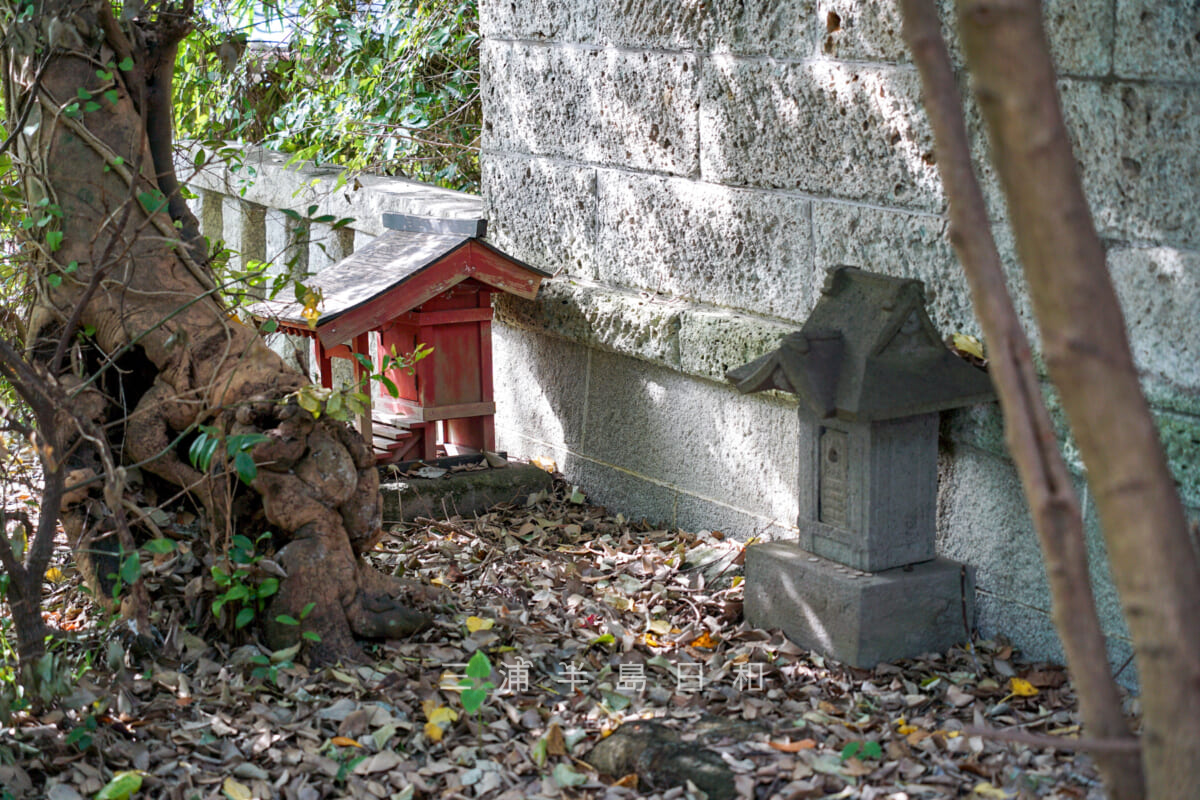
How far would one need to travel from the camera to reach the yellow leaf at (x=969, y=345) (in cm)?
327

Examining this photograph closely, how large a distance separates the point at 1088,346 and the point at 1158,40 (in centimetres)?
188

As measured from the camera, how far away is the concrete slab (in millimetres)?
4410

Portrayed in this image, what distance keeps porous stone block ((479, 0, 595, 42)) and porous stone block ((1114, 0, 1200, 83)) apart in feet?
6.90

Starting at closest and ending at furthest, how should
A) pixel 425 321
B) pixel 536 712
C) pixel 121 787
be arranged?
pixel 121 787 → pixel 536 712 → pixel 425 321

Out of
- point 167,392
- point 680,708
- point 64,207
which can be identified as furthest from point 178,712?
point 64,207

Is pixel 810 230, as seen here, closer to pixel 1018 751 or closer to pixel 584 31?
pixel 584 31

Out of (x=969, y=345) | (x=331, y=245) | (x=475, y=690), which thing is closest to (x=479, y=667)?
(x=475, y=690)

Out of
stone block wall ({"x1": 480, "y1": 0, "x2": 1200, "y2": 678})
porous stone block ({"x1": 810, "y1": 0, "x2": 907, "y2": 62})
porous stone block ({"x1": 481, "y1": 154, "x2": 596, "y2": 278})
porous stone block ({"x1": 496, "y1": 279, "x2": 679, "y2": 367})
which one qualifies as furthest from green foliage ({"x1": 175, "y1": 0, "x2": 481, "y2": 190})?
porous stone block ({"x1": 810, "y1": 0, "x2": 907, "y2": 62})

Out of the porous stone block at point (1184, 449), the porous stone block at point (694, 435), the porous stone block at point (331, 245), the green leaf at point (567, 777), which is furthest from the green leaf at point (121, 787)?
the porous stone block at point (331, 245)

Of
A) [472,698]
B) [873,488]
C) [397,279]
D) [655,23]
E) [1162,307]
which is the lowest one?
[472,698]

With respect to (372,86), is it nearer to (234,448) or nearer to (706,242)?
(706,242)

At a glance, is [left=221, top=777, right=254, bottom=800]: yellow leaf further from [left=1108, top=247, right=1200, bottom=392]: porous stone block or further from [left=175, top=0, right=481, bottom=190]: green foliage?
[left=175, top=0, right=481, bottom=190]: green foliage

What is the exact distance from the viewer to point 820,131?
3.62 metres

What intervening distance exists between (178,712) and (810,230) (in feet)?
7.31
